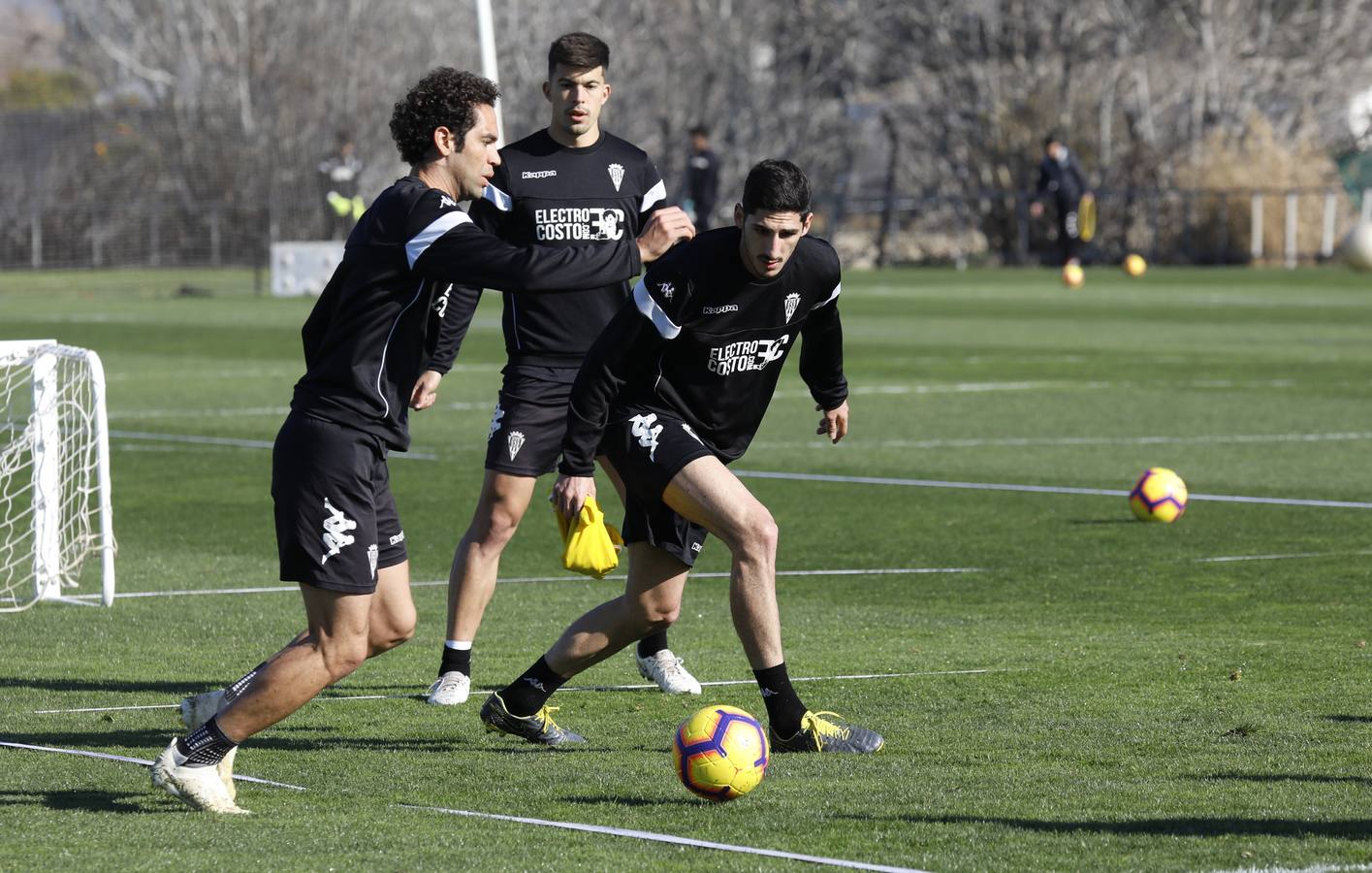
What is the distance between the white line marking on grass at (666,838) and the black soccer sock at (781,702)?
1.14 meters

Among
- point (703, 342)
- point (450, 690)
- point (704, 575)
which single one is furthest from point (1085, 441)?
point (703, 342)

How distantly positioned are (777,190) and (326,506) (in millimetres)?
1660

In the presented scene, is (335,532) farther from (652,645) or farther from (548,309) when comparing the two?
(548,309)

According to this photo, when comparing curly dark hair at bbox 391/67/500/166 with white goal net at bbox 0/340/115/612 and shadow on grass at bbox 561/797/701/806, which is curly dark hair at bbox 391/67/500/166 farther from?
white goal net at bbox 0/340/115/612

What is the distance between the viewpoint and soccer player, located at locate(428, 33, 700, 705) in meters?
8.07

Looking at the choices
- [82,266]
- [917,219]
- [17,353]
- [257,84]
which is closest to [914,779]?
→ [17,353]

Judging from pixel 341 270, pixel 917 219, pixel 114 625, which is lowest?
pixel 917 219

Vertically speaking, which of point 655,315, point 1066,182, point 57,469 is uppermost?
point 655,315

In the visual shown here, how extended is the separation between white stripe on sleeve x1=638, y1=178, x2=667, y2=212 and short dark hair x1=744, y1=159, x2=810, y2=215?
1.81m

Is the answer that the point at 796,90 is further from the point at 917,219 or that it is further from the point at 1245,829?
the point at 1245,829

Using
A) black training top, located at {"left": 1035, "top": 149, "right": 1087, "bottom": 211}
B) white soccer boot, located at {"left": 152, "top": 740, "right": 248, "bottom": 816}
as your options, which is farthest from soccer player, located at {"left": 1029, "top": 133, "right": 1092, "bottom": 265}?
white soccer boot, located at {"left": 152, "top": 740, "right": 248, "bottom": 816}

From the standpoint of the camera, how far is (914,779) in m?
6.33

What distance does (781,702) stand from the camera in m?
6.86

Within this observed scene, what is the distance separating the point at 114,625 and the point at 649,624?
324 centimetres
